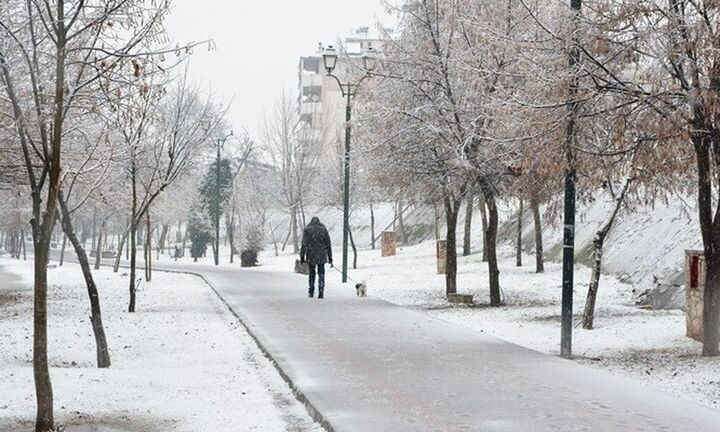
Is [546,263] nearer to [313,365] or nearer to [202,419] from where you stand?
[313,365]

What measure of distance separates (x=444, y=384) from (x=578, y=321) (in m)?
7.90

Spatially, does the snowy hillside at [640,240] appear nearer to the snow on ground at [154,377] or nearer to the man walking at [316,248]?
the man walking at [316,248]

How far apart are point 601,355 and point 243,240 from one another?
39214 mm

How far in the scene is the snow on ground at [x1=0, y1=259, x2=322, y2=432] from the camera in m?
7.37

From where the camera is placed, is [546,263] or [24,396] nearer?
[24,396]

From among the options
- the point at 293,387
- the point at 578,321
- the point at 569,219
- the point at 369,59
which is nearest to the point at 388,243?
the point at 369,59

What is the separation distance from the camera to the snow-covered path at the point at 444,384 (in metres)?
7.20

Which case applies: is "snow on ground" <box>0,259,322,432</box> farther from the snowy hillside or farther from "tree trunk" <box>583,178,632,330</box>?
the snowy hillside

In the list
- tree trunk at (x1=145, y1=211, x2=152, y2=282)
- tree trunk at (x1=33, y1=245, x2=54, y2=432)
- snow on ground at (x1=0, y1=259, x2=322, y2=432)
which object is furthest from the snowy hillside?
tree trunk at (x1=33, y1=245, x2=54, y2=432)

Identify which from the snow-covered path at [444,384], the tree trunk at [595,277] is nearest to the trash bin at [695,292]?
the tree trunk at [595,277]

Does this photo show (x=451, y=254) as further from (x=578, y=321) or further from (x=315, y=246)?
(x=578, y=321)

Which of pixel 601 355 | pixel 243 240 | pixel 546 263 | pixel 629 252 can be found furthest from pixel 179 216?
pixel 601 355

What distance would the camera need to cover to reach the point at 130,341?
519 inches

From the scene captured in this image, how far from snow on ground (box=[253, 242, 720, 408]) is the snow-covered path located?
0.70m
